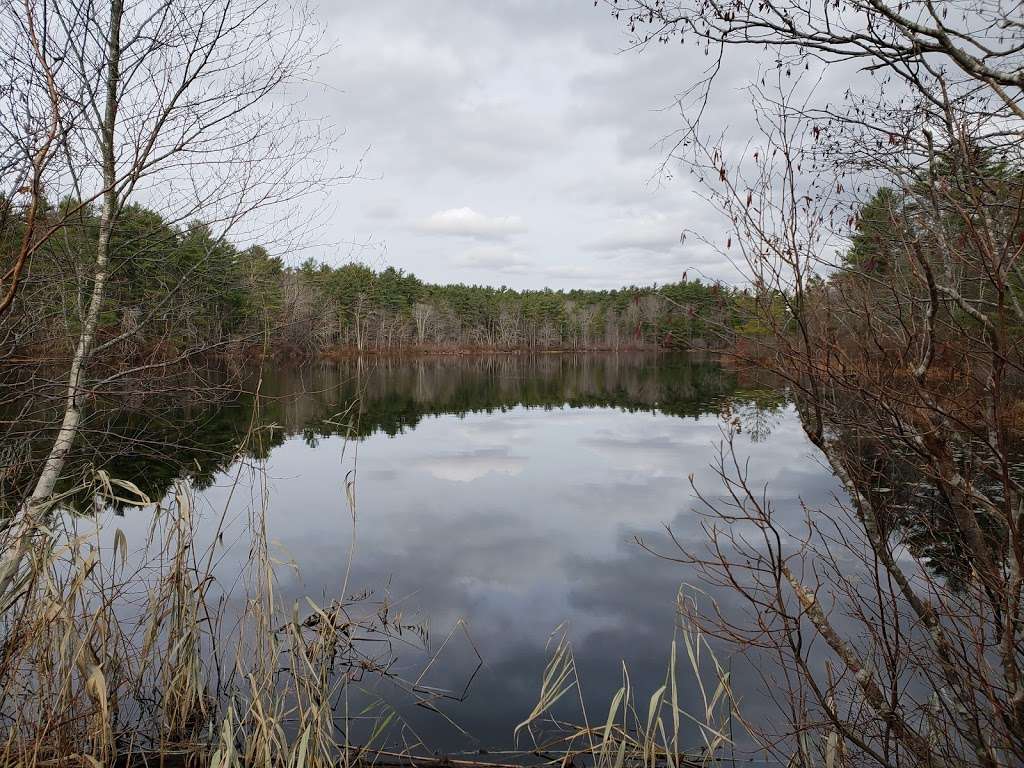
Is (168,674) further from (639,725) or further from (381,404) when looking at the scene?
(381,404)

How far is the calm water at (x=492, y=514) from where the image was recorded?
16.5ft

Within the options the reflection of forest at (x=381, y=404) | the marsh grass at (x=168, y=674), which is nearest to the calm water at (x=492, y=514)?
the reflection of forest at (x=381, y=404)

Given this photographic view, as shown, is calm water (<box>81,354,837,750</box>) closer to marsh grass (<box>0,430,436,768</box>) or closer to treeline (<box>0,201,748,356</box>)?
marsh grass (<box>0,430,436,768</box>)

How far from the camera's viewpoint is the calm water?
16.5 ft

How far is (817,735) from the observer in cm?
370

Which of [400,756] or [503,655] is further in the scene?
[503,655]

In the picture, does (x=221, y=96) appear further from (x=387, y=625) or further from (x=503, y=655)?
(x=503, y=655)

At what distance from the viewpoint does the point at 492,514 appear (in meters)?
9.57

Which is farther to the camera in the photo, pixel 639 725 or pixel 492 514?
pixel 492 514

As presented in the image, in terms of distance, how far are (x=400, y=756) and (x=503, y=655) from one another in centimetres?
162

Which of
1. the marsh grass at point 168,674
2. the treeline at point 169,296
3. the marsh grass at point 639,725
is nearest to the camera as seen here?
the marsh grass at point 168,674

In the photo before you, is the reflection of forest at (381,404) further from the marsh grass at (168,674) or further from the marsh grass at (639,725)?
the marsh grass at (639,725)

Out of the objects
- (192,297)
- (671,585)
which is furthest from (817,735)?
(192,297)

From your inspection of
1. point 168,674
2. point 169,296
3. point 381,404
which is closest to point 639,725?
point 168,674
